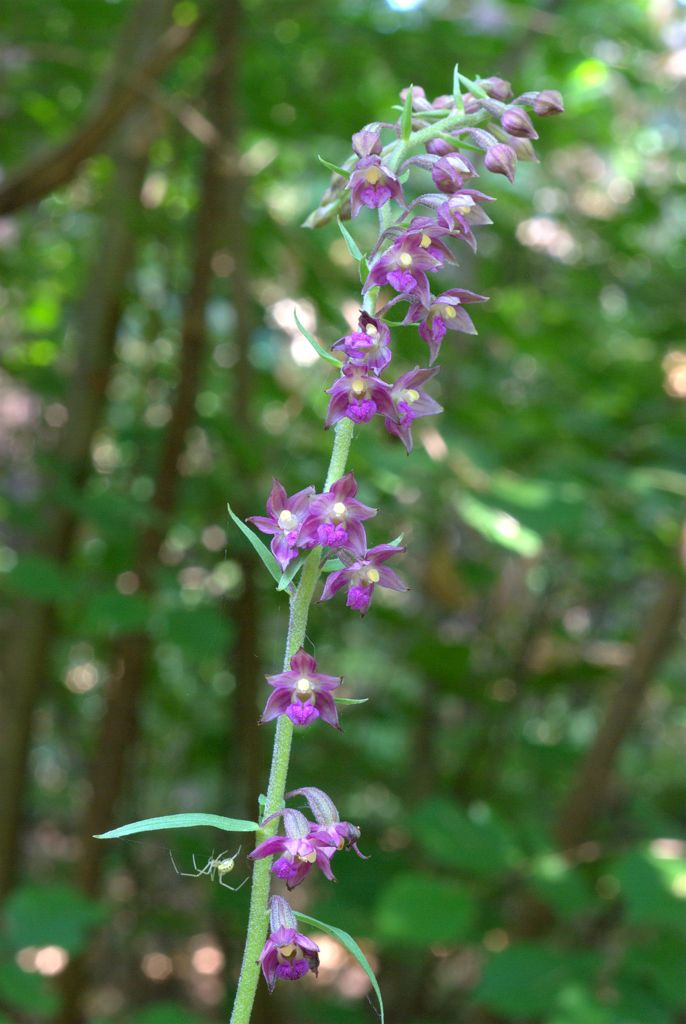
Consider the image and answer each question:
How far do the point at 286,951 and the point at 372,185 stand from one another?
583mm

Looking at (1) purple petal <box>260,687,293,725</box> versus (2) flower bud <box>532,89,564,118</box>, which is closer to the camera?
(1) purple petal <box>260,687,293,725</box>

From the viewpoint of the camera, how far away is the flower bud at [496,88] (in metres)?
0.96

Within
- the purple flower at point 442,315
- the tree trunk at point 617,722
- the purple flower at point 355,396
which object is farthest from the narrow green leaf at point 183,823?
the tree trunk at point 617,722

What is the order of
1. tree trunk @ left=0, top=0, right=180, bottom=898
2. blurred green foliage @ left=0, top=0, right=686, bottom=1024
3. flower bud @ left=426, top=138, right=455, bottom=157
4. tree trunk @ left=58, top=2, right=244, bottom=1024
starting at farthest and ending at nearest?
tree trunk @ left=0, top=0, right=180, bottom=898, tree trunk @ left=58, top=2, right=244, bottom=1024, blurred green foliage @ left=0, top=0, right=686, bottom=1024, flower bud @ left=426, top=138, right=455, bottom=157

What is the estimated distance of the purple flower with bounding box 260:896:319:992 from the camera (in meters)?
0.75

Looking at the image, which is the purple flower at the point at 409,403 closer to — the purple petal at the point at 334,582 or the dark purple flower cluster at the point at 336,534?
the dark purple flower cluster at the point at 336,534

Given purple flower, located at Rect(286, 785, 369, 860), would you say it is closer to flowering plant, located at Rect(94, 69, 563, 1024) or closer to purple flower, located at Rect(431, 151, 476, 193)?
flowering plant, located at Rect(94, 69, 563, 1024)

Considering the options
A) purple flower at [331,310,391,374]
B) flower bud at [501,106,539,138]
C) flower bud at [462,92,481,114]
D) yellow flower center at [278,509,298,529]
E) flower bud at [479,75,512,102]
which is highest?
flower bud at [479,75,512,102]

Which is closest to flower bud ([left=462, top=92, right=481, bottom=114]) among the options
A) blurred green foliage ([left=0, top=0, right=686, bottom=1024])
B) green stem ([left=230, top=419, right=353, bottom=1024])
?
green stem ([left=230, top=419, right=353, bottom=1024])

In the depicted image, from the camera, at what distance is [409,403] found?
89 cm

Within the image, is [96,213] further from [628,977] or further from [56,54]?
[628,977]

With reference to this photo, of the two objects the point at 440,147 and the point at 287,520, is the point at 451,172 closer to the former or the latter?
the point at 440,147

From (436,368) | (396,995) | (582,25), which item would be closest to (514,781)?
(396,995)

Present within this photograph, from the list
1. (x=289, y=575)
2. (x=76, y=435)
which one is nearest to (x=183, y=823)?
(x=289, y=575)
